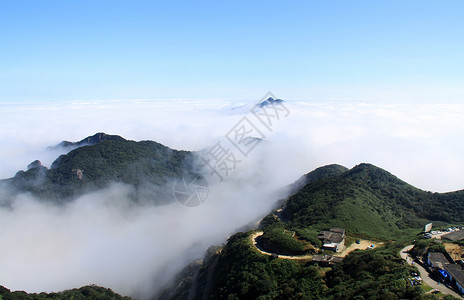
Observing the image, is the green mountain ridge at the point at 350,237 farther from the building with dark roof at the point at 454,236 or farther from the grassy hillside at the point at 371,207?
the building with dark roof at the point at 454,236

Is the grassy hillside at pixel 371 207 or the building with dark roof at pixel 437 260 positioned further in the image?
the grassy hillside at pixel 371 207

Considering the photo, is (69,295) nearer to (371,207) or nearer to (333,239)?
(333,239)

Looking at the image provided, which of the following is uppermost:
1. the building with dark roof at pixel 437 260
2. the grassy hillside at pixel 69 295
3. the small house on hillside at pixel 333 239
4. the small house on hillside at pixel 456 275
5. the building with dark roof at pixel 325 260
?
the small house on hillside at pixel 456 275

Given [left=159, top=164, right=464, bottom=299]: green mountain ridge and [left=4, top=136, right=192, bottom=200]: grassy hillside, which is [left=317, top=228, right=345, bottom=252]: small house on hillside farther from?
[left=4, top=136, right=192, bottom=200]: grassy hillside

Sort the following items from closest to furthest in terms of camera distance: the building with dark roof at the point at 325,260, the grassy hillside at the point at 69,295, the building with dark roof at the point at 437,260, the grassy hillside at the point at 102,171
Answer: the building with dark roof at the point at 437,260, the building with dark roof at the point at 325,260, the grassy hillside at the point at 69,295, the grassy hillside at the point at 102,171

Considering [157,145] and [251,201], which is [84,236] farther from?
[157,145]

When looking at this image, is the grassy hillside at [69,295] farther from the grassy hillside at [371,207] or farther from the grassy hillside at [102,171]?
the grassy hillside at [102,171]

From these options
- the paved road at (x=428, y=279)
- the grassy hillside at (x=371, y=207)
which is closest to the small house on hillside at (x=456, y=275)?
the paved road at (x=428, y=279)

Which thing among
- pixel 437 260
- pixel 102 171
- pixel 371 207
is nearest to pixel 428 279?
pixel 437 260

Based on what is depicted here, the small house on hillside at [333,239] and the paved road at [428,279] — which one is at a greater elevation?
the paved road at [428,279]

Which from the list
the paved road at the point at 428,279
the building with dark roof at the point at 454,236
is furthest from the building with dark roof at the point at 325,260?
the building with dark roof at the point at 454,236

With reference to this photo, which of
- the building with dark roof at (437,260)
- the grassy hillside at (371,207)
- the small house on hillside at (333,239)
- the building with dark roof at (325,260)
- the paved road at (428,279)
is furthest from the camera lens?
the grassy hillside at (371,207)
